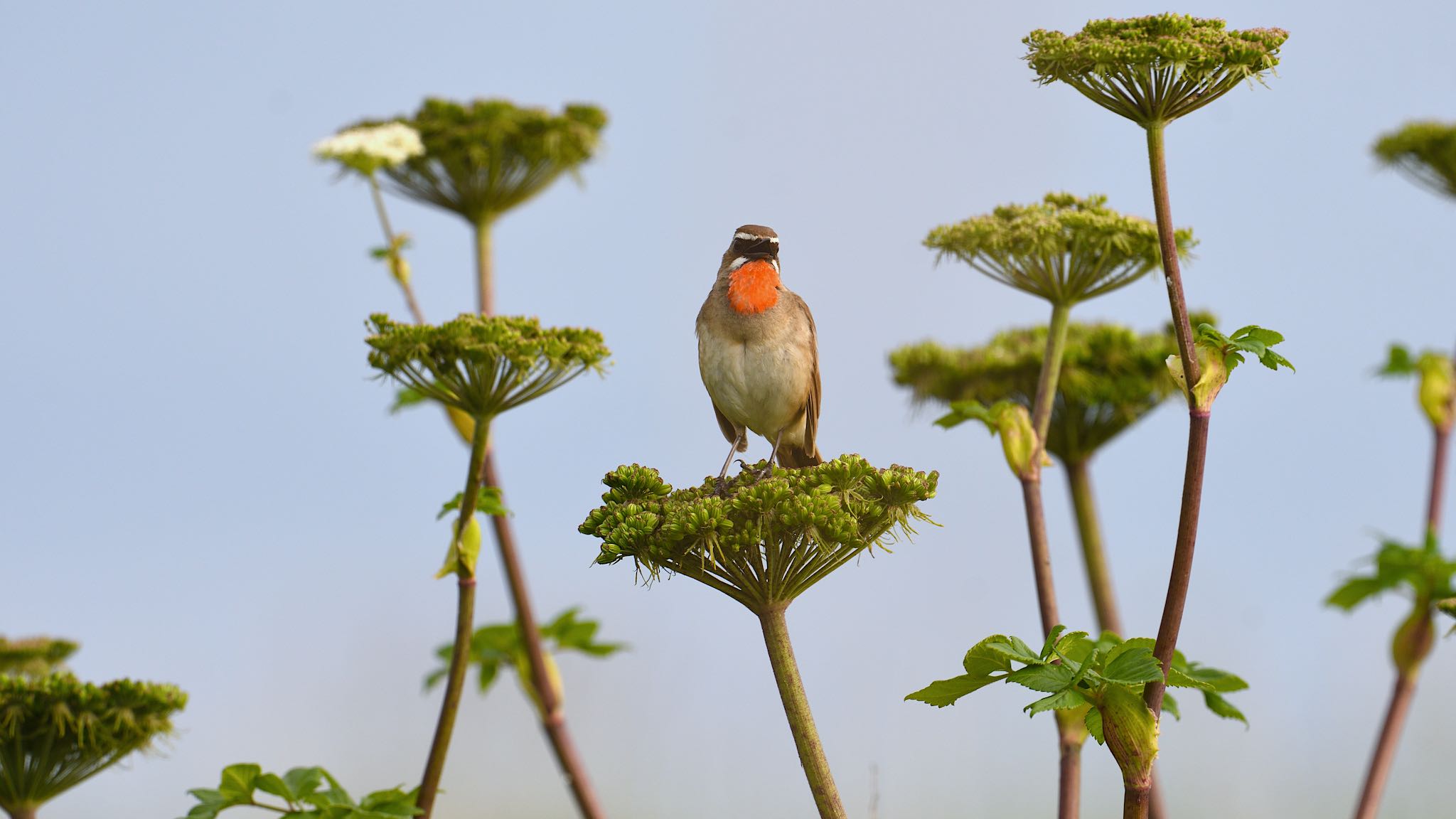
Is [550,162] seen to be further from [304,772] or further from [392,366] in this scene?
[304,772]

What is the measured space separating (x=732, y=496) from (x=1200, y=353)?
1430 millimetres

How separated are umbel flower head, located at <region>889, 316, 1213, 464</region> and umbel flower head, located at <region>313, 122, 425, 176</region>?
9.00ft

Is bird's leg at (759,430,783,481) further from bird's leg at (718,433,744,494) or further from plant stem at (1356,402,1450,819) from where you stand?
plant stem at (1356,402,1450,819)

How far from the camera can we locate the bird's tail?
6.50m

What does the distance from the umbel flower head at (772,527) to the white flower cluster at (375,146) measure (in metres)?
3.13

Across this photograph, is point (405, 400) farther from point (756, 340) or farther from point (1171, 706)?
point (1171, 706)

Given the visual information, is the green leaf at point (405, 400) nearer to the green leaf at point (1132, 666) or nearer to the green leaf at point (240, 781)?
the green leaf at point (240, 781)

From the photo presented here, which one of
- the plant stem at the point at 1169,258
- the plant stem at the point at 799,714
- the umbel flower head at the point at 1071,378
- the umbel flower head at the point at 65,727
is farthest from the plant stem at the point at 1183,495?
the umbel flower head at the point at 65,727

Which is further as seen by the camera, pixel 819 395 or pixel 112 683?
pixel 819 395

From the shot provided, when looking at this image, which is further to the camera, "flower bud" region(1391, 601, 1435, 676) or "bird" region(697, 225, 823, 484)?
"flower bud" region(1391, 601, 1435, 676)

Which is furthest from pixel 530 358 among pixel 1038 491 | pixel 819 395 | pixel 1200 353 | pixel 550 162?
pixel 550 162

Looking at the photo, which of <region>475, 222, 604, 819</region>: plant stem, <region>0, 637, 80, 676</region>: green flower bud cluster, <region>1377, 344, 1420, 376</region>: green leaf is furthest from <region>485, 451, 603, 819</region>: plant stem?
<region>1377, 344, 1420, 376</region>: green leaf

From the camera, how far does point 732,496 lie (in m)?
4.25

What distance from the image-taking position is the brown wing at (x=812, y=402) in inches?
241
